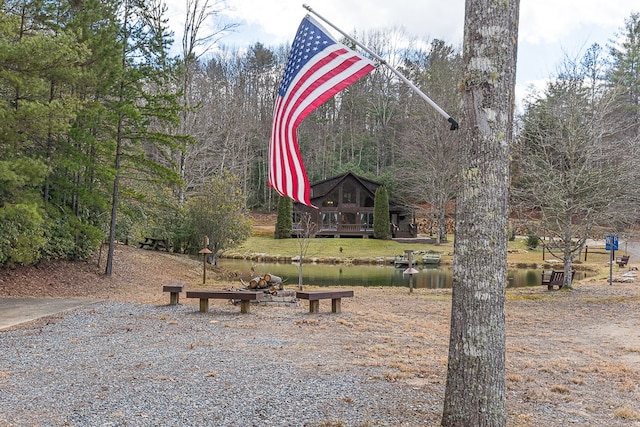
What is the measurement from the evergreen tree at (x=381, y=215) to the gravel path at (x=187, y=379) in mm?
30314

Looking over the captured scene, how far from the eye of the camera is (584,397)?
5.24m

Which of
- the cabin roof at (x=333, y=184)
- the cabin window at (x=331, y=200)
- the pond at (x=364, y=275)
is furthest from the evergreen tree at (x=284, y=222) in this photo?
the pond at (x=364, y=275)

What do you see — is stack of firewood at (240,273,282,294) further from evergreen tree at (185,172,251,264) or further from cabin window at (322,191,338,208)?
cabin window at (322,191,338,208)

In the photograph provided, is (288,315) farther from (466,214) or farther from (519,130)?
(519,130)

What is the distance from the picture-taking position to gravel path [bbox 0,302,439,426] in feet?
14.5

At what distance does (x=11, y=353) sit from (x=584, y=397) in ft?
22.0

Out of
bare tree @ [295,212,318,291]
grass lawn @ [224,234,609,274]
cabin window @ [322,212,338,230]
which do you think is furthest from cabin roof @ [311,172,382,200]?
bare tree @ [295,212,318,291]

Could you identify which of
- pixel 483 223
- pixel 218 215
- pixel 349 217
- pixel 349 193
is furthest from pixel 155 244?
pixel 483 223

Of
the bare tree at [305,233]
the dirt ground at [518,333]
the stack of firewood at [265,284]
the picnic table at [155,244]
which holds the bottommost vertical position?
the dirt ground at [518,333]

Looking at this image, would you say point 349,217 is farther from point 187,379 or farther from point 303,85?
point 187,379

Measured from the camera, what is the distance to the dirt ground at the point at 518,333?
5062 millimetres

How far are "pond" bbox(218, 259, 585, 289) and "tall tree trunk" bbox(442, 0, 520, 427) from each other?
1590 cm

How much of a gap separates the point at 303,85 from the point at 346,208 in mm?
36560

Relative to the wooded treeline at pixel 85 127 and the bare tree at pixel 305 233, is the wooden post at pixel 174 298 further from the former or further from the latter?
the bare tree at pixel 305 233
